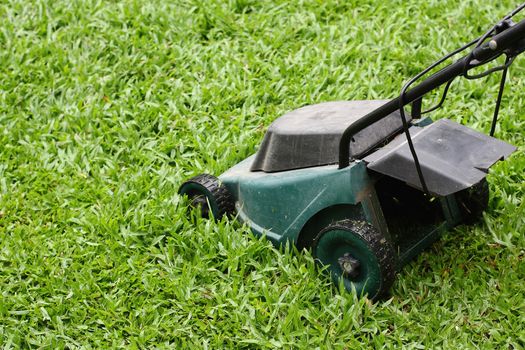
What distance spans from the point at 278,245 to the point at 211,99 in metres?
1.58

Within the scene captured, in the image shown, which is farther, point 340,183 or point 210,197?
point 210,197

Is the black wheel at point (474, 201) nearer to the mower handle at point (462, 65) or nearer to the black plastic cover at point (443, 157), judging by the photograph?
the black plastic cover at point (443, 157)

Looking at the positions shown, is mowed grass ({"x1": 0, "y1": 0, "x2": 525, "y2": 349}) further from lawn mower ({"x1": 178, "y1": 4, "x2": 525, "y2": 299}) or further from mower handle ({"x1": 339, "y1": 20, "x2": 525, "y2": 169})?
mower handle ({"x1": 339, "y1": 20, "x2": 525, "y2": 169})

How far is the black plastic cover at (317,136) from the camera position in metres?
3.37

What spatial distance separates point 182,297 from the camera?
3.47 metres

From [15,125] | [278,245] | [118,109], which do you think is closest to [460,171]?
[278,245]

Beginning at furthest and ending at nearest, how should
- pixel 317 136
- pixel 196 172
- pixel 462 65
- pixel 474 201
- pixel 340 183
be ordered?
pixel 196 172, pixel 474 201, pixel 317 136, pixel 340 183, pixel 462 65

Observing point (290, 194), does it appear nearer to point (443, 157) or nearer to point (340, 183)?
point (340, 183)

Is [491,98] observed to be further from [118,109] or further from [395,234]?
[118,109]

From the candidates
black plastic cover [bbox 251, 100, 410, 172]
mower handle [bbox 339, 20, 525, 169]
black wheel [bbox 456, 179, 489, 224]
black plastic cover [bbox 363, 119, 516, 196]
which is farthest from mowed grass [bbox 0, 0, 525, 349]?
mower handle [bbox 339, 20, 525, 169]

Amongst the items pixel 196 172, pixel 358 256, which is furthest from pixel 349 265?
pixel 196 172

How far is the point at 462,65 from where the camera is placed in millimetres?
2908

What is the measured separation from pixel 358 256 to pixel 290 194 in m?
0.41

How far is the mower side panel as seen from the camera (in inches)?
129
